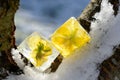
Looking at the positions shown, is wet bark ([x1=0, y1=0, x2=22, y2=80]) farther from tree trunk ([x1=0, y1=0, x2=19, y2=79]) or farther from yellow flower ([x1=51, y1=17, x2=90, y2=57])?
yellow flower ([x1=51, y1=17, x2=90, y2=57])

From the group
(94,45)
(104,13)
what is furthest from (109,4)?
(94,45)

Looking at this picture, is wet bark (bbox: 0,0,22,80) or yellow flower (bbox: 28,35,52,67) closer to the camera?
wet bark (bbox: 0,0,22,80)

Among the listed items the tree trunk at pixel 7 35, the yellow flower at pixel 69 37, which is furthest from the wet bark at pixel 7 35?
the yellow flower at pixel 69 37

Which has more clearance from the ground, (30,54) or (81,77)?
(30,54)

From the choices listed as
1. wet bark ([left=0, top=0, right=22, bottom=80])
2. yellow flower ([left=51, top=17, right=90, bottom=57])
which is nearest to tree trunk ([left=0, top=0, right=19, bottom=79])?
wet bark ([left=0, top=0, right=22, bottom=80])

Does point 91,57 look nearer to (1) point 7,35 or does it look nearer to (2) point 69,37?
(2) point 69,37

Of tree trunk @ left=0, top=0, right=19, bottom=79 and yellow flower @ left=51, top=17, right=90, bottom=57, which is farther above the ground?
tree trunk @ left=0, top=0, right=19, bottom=79

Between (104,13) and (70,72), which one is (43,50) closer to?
(70,72)
